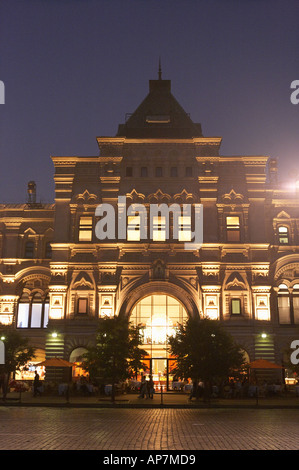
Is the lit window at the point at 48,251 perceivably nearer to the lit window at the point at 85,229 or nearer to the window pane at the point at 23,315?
the lit window at the point at 85,229

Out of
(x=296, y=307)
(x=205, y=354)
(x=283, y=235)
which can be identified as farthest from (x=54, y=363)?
(x=283, y=235)

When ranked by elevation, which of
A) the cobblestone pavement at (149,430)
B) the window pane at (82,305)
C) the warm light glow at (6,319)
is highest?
the window pane at (82,305)

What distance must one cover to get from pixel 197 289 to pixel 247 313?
451cm

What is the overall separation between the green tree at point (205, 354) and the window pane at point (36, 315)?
53.1 feet

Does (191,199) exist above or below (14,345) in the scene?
above

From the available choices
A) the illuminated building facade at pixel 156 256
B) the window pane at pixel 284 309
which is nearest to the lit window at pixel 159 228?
the illuminated building facade at pixel 156 256

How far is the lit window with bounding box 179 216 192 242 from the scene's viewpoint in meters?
46.2

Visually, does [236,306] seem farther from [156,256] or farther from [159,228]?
[159,228]

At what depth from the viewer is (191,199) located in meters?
47.0

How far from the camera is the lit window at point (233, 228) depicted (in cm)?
4650

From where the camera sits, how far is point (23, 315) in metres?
49.4
